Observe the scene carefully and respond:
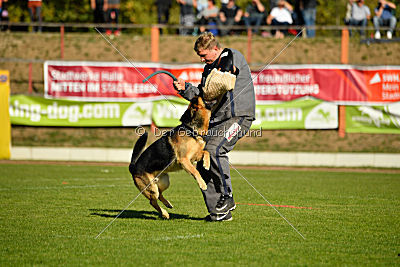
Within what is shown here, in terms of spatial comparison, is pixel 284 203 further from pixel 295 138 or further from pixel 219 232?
pixel 295 138

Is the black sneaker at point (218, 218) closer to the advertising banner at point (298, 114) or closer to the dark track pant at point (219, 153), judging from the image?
the dark track pant at point (219, 153)

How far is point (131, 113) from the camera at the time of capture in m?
21.2

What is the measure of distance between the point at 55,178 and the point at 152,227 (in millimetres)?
7378

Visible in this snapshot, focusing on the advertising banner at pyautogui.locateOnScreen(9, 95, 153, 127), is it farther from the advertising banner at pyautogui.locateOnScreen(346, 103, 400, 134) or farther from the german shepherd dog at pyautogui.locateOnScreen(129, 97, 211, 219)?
the german shepherd dog at pyautogui.locateOnScreen(129, 97, 211, 219)

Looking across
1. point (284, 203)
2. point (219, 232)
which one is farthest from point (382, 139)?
point (219, 232)

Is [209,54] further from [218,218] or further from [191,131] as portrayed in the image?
[218,218]

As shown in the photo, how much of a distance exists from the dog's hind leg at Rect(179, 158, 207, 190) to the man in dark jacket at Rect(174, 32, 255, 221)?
227mm

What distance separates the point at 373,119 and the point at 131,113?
856cm

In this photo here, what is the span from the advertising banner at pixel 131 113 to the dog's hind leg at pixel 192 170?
501 inches

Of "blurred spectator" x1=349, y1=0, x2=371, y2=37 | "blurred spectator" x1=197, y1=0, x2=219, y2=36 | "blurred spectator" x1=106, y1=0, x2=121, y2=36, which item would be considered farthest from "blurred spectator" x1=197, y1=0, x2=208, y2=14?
"blurred spectator" x1=349, y1=0, x2=371, y2=37

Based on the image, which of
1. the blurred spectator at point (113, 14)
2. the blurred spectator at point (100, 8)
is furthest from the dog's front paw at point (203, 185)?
the blurred spectator at point (100, 8)

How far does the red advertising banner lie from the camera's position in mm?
20797

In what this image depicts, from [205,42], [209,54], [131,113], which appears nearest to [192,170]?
[209,54]

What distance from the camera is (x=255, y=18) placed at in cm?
2206
